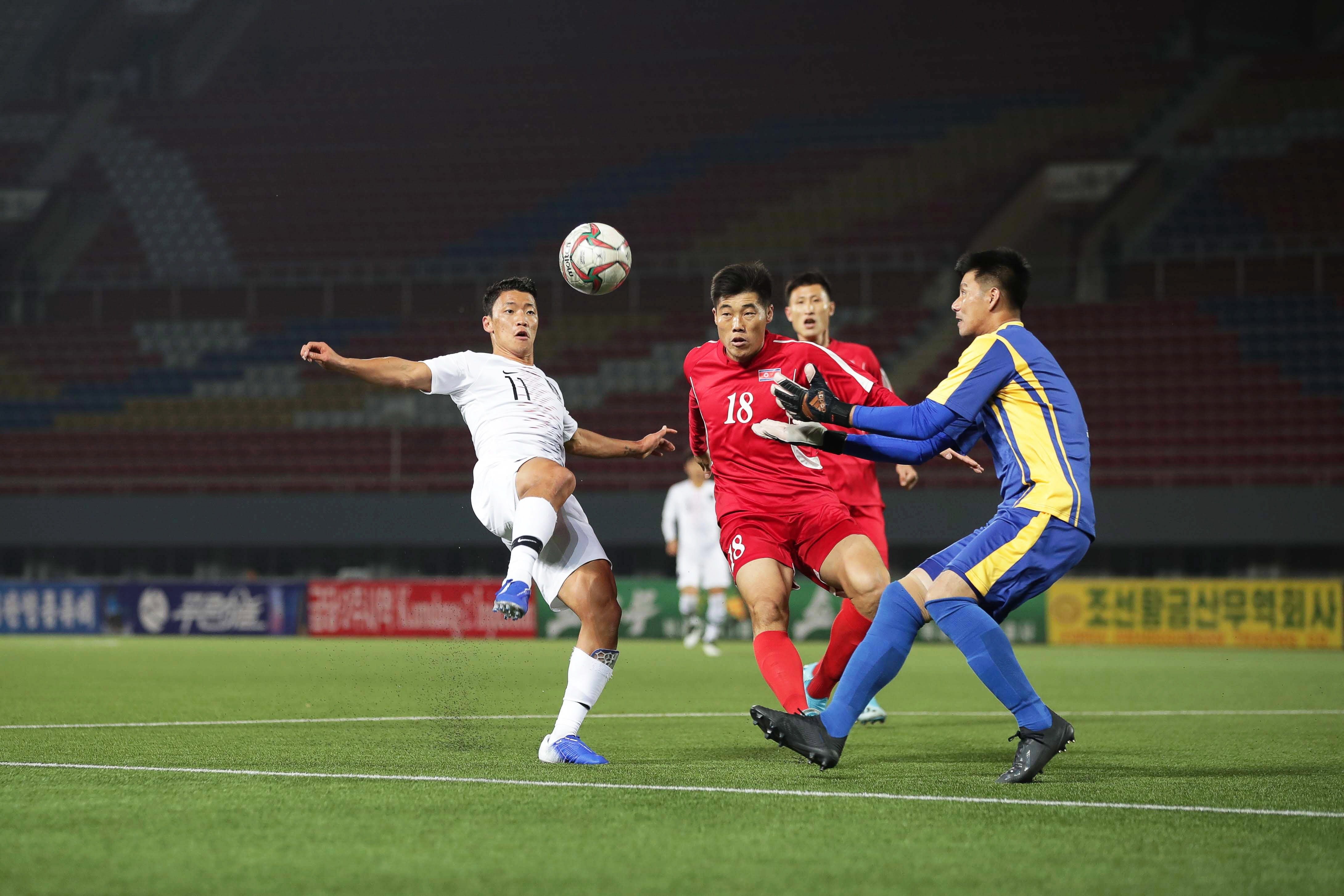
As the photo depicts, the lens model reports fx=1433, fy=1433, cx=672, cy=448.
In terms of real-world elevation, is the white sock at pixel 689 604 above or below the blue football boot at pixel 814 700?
below

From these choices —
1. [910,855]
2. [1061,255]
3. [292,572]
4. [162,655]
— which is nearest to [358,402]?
[292,572]

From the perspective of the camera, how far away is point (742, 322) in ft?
20.6

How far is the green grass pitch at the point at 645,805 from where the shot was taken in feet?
11.5

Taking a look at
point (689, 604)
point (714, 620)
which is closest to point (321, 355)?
point (714, 620)

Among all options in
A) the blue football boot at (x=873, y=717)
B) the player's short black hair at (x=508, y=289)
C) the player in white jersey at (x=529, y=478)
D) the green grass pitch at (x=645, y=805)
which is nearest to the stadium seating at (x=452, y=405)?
the green grass pitch at (x=645, y=805)

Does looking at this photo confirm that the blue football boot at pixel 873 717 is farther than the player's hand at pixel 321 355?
Yes

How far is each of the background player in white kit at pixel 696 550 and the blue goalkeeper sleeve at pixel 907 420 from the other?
38.5 feet

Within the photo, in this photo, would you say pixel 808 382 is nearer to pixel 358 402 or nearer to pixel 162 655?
pixel 162 655

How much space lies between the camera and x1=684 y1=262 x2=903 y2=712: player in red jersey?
6.18 meters

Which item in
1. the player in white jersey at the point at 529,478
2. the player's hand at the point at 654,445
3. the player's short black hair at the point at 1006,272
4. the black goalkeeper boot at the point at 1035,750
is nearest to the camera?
the black goalkeeper boot at the point at 1035,750

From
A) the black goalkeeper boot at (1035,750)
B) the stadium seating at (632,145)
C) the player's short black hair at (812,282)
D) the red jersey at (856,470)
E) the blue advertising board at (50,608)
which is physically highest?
the stadium seating at (632,145)

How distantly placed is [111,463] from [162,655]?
11093 millimetres

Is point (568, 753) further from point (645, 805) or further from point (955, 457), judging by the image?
point (955, 457)

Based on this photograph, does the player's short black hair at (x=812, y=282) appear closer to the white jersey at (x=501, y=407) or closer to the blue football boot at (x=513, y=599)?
the white jersey at (x=501, y=407)
